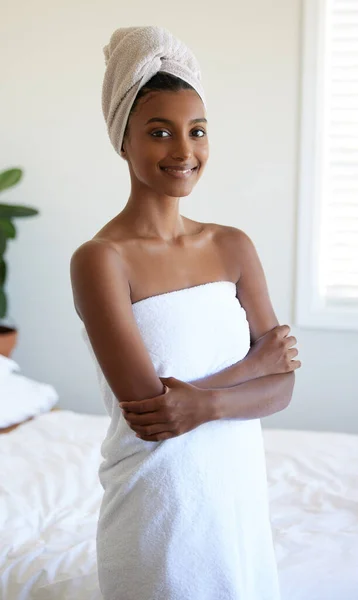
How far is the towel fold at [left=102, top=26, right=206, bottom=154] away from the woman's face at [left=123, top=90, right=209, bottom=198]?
22 millimetres

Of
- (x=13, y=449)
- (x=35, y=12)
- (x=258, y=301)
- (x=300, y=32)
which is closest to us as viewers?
(x=258, y=301)

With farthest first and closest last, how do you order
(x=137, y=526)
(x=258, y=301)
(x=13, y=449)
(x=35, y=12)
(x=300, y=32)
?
(x=35, y=12) → (x=300, y=32) → (x=13, y=449) → (x=258, y=301) → (x=137, y=526)

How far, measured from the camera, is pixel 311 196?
10.4ft

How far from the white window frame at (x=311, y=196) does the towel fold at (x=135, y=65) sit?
2.00 meters

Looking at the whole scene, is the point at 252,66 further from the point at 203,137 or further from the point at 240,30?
the point at 203,137

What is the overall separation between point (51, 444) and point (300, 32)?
1801 millimetres

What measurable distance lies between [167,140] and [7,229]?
214 centimetres

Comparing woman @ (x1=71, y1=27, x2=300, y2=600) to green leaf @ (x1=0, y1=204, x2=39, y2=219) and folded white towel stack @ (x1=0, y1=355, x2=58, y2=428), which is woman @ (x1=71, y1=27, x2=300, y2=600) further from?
green leaf @ (x1=0, y1=204, x2=39, y2=219)

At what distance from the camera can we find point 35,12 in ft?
10.8

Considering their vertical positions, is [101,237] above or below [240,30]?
below

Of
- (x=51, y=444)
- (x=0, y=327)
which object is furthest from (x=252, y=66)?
(x=51, y=444)

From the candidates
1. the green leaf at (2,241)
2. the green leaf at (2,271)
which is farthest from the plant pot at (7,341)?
the green leaf at (2,241)

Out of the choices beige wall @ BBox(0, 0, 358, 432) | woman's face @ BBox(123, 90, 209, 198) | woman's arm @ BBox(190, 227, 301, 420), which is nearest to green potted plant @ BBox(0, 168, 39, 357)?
beige wall @ BBox(0, 0, 358, 432)

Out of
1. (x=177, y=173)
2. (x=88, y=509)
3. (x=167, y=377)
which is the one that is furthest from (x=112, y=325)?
(x=88, y=509)
